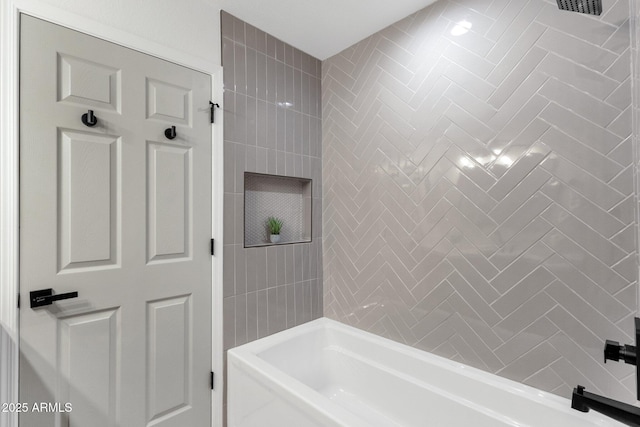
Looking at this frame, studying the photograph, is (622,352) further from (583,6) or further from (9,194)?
(9,194)

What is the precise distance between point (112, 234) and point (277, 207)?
3.58ft

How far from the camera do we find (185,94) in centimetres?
172

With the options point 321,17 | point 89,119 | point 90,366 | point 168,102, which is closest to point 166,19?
point 168,102

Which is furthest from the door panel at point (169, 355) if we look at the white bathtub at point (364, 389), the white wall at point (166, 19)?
the white wall at point (166, 19)

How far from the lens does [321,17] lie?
1.92m

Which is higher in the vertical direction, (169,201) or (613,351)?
(169,201)

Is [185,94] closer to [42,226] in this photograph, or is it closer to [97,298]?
[42,226]

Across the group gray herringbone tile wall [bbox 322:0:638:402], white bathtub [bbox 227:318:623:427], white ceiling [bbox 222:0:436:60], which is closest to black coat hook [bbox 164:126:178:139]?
white ceiling [bbox 222:0:436:60]

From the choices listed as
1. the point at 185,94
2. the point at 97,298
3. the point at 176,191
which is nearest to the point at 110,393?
the point at 97,298

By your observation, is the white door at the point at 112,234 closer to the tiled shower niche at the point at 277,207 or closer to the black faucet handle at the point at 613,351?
the tiled shower niche at the point at 277,207

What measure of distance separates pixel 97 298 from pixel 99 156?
2.19 feet

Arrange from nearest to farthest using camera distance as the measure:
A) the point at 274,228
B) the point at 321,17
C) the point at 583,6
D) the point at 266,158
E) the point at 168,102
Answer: the point at 583,6
the point at 168,102
the point at 321,17
the point at 266,158
the point at 274,228

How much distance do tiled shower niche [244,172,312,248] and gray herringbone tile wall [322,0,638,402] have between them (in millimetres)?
423

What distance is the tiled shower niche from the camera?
2.11m
